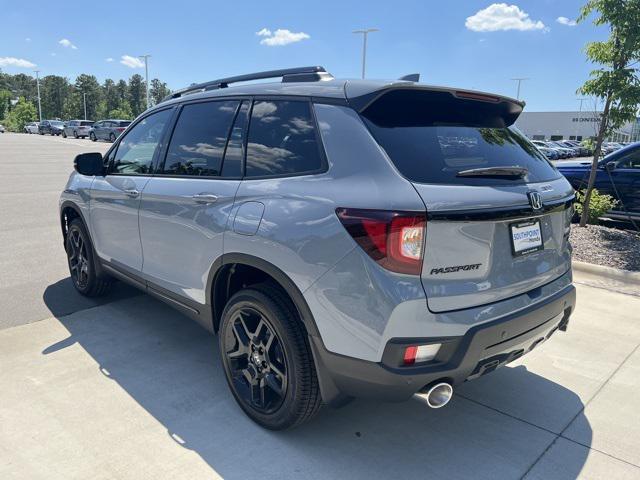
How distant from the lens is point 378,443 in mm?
2742

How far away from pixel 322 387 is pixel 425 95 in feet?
5.05

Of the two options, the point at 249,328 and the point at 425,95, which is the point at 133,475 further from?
the point at 425,95

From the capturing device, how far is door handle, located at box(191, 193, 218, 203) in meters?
2.92

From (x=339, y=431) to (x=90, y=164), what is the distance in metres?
2.90

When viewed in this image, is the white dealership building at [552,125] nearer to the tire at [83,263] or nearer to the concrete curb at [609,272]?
the concrete curb at [609,272]

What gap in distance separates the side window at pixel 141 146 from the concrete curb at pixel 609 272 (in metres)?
5.11

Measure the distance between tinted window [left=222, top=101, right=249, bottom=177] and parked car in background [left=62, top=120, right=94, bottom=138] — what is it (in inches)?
1806

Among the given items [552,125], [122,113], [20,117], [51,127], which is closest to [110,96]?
[122,113]

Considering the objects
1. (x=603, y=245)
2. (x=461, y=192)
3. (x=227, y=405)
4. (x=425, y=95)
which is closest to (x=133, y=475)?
(x=227, y=405)

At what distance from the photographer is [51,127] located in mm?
52031

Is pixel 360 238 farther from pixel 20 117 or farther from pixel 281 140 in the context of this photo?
pixel 20 117

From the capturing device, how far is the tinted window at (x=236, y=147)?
A: 2.92 m

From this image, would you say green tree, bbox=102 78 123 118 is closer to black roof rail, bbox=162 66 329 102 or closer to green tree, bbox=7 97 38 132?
green tree, bbox=7 97 38 132

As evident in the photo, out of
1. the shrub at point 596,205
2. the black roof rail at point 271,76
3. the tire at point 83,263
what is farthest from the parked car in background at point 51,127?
the black roof rail at point 271,76
